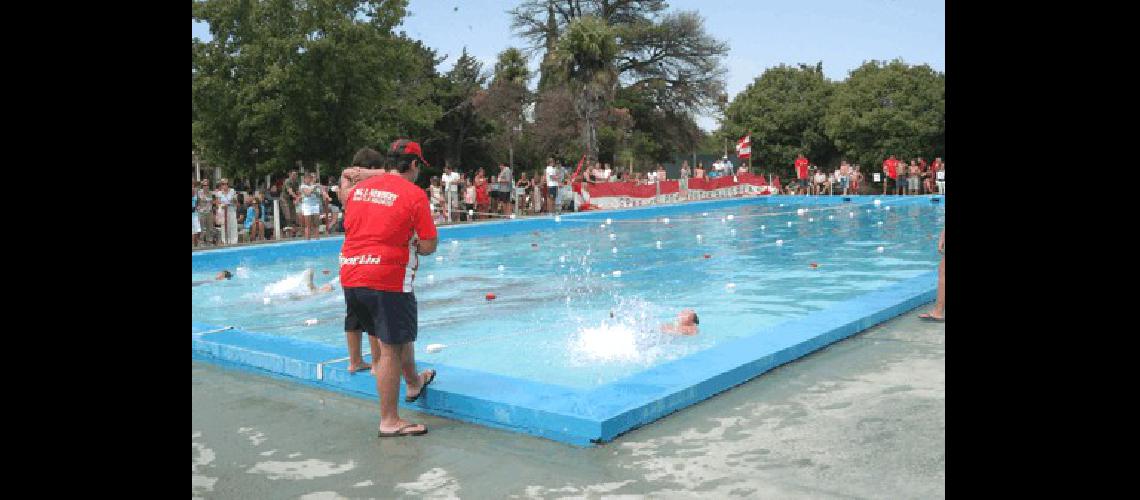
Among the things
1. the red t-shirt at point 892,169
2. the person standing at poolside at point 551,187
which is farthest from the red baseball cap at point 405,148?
the red t-shirt at point 892,169

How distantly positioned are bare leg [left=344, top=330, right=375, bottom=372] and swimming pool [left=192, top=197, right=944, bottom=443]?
0.42 feet

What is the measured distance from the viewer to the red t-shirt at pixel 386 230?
205 inches

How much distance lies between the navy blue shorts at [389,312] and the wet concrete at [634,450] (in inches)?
22.1

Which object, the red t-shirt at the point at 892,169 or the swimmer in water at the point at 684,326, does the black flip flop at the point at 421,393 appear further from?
the red t-shirt at the point at 892,169

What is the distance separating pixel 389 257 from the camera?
5215 millimetres

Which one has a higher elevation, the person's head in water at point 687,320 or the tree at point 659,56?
the tree at point 659,56

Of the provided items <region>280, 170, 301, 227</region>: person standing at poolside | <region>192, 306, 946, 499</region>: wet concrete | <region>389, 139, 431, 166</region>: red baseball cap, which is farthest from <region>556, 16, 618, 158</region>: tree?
<region>389, 139, 431, 166</region>: red baseball cap

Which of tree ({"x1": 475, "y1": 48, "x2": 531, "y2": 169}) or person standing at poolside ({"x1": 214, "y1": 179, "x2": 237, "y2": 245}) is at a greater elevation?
tree ({"x1": 475, "y1": 48, "x2": 531, "y2": 169})

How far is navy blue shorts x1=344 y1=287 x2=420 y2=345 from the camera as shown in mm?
5238

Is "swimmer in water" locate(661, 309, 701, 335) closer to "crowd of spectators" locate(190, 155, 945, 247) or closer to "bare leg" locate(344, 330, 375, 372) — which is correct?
"bare leg" locate(344, 330, 375, 372)
